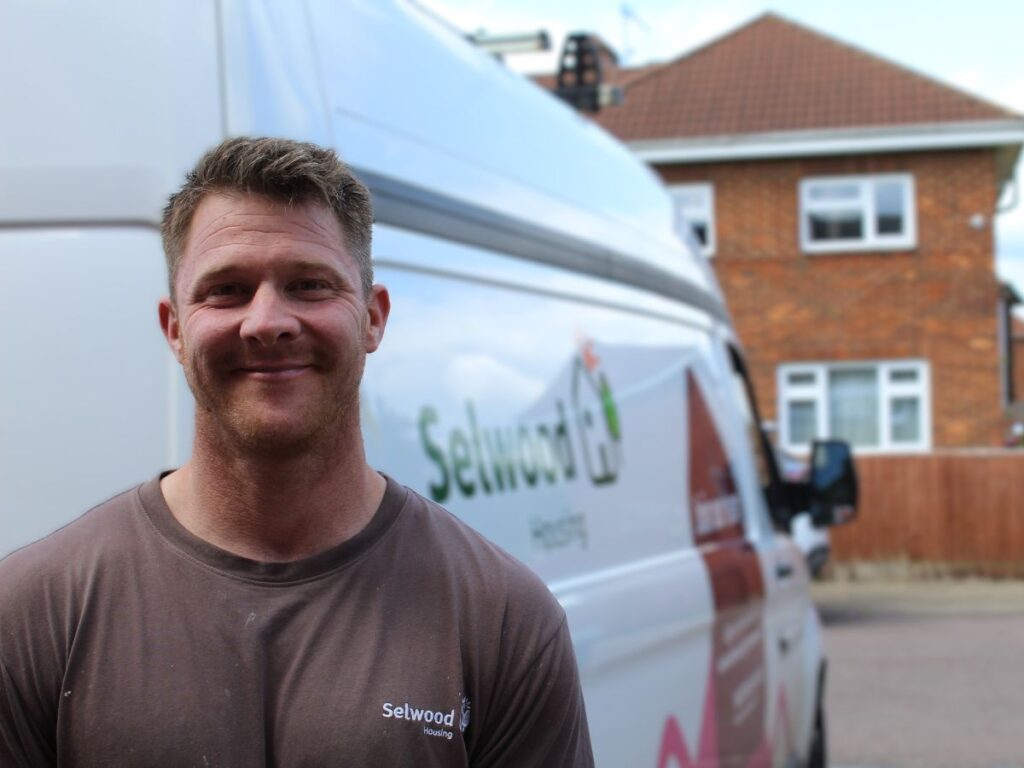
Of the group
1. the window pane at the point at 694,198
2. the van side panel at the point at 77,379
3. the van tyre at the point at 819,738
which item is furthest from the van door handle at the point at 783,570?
the window pane at the point at 694,198

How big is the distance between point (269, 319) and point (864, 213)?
2151 cm

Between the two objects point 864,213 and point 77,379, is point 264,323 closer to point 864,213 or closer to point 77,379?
point 77,379

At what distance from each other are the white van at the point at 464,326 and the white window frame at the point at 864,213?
56.9 feet

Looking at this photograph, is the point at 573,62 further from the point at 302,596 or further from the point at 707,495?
the point at 302,596

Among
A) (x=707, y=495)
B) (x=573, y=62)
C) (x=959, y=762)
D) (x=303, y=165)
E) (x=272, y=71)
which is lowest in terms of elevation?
(x=959, y=762)

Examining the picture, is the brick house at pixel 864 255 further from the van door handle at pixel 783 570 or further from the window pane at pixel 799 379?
the van door handle at pixel 783 570

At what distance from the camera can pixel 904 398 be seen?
2223 centimetres

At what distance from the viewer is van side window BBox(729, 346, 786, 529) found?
5613 millimetres

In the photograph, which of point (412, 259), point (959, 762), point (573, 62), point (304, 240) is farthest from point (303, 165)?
point (959, 762)

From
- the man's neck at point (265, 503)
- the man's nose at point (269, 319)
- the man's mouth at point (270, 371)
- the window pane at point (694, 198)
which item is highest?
the window pane at point (694, 198)

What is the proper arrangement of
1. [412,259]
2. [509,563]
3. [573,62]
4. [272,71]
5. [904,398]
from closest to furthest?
[509,563] < [272,71] < [412,259] < [573,62] < [904,398]

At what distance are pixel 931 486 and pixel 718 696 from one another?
14746 mm

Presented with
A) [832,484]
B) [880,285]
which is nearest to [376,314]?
[832,484]

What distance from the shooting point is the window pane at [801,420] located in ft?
74.4
